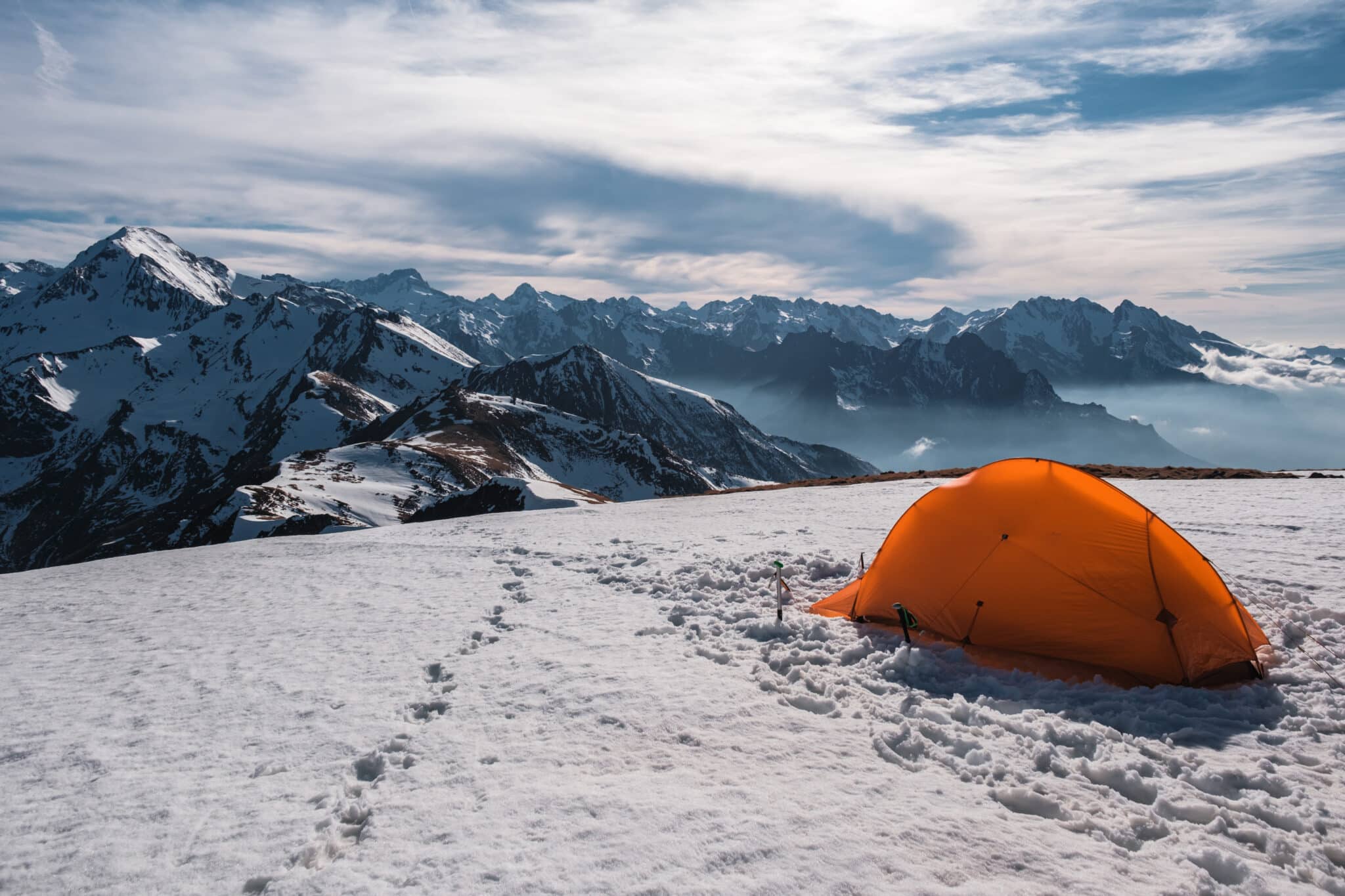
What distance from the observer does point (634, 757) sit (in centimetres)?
741

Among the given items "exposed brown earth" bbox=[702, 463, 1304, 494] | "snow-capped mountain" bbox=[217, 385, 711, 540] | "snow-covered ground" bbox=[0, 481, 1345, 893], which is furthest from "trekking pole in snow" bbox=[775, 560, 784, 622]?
"snow-capped mountain" bbox=[217, 385, 711, 540]

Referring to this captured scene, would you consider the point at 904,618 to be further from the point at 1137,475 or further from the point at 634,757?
the point at 1137,475

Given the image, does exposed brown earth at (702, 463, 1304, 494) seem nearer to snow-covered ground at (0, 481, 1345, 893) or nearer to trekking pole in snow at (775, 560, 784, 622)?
snow-covered ground at (0, 481, 1345, 893)

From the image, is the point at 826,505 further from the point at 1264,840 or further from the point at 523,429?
the point at 523,429

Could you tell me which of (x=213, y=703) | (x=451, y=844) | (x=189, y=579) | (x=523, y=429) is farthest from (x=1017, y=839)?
(x=523, y=429)

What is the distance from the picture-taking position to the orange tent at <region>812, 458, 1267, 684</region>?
359 inches

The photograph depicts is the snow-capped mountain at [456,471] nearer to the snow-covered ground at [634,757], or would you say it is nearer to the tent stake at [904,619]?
the snow-covered ground at [634,757]

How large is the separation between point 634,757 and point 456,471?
111 m

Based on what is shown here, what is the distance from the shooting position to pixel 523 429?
6383 inches

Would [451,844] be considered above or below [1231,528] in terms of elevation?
below

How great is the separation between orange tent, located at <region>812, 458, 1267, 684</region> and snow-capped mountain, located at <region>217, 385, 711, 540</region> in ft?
117

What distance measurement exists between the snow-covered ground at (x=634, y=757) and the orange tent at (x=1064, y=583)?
0.72m

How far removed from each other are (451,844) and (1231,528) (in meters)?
22.1

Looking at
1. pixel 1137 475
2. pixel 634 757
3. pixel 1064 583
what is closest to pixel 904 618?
pixel 1064 583
